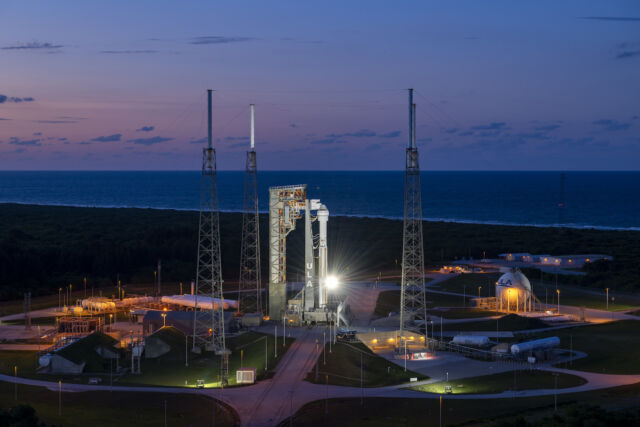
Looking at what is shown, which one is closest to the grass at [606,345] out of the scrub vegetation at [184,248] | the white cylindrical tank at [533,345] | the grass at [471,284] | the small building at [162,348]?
the white cylindrical tank at [533,345]

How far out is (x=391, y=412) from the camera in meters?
31.6

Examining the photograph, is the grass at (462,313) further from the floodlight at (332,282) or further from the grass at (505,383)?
the grass at (505,383)

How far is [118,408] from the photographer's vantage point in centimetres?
3219

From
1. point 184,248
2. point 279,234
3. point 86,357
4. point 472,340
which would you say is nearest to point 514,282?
point 472,340

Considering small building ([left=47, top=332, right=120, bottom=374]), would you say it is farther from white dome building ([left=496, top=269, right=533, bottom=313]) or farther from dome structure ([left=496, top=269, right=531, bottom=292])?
dome structure ([left=496, top=269, right=531, bottom=292])

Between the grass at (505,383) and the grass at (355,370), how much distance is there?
6.62 ft

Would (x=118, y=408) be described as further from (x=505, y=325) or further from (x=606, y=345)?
(x=606, y=345)

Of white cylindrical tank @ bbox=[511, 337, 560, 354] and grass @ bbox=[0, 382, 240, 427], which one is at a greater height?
white cylindrical tank @ bbox=[511, 337, 560, 354]

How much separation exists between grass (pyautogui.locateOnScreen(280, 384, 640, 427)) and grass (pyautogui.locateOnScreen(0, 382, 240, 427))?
3.96 metres

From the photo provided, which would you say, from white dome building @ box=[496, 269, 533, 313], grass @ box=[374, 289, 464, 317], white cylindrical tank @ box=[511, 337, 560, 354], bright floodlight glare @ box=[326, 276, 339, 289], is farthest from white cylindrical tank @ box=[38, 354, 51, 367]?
white dome building @ box=[496, 269, 533, 313]

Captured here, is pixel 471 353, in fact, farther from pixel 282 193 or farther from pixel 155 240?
pixel 155 240

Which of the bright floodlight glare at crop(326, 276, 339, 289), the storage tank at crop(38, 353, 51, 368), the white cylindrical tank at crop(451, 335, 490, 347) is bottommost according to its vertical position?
the storage tank at crop(38, 353, 51, 368)

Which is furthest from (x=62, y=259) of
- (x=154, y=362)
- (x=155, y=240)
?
(x=154, y=362)

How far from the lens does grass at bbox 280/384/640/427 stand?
3034 cm
